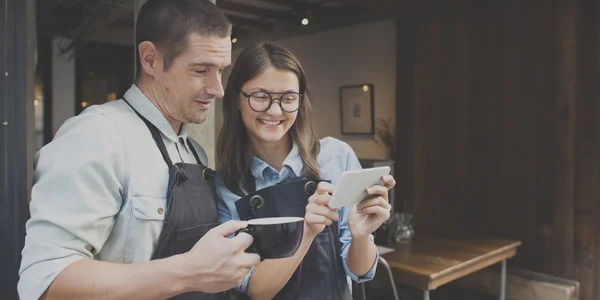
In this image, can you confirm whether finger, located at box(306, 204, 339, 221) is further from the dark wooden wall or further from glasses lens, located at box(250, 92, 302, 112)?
the dark wooden wall

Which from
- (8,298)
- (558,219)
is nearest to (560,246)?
(558,219)

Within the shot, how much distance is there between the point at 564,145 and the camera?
12.5ft

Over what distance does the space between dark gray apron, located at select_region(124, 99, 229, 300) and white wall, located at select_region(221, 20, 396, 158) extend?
14.9 feet

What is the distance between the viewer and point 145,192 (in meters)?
1.01

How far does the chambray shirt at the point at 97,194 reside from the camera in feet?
2.81

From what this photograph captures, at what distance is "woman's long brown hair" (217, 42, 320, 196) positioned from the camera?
1.40m

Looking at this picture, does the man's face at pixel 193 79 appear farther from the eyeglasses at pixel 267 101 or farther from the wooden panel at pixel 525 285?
the wooden panel at pixel 525 285

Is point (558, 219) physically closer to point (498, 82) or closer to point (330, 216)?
point (498, 82)

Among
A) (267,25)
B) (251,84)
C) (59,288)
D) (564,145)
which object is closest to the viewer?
(59,288)

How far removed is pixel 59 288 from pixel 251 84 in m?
0.76

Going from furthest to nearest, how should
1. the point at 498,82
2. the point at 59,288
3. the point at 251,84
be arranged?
the point at 498,82 → the point at 251,84 → the point at 59,288

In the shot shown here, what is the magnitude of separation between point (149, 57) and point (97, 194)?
0.35 m

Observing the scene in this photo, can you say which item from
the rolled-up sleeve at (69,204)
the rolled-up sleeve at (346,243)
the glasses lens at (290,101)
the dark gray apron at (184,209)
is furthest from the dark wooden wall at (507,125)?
the rolled-up sleeve at (69,204)

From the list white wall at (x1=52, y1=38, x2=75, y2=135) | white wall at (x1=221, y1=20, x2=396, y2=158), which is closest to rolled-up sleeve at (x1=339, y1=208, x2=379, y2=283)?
white wall at (x1=221, y1=20, x2=396, y2=158)
